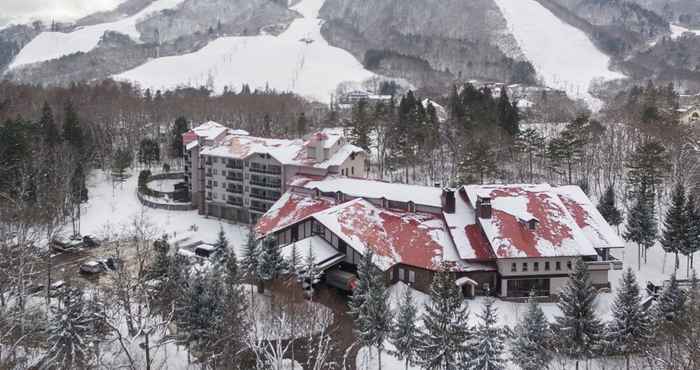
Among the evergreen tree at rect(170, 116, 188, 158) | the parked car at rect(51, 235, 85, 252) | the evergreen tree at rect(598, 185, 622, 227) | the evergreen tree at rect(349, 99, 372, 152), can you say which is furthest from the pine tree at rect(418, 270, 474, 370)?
the evergreen tree at rect(170, 116, 188, 158)

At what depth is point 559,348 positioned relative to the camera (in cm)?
2308

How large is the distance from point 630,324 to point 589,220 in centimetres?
1175

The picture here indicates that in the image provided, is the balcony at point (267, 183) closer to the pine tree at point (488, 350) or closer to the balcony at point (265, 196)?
the balcony at point (265, 196)

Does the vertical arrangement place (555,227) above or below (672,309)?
above

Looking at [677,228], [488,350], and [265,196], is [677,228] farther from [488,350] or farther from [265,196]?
[265,196]

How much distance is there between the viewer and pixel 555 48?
558 ft

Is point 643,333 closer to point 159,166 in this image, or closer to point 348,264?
point 348,264

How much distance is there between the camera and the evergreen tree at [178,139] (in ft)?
219

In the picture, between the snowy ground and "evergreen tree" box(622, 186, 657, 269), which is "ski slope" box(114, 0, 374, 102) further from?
"evergreen tree" box(622, 186, 657, 269)

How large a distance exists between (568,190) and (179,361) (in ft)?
92.4

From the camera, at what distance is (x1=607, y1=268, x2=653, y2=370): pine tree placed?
73.2ft

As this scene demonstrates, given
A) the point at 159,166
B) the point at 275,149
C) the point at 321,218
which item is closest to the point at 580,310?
the point at 321,218

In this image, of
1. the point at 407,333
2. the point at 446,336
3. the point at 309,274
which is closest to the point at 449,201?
the point at 309,274

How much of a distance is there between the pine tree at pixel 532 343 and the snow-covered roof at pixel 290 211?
714 inches
